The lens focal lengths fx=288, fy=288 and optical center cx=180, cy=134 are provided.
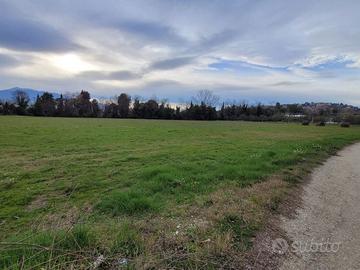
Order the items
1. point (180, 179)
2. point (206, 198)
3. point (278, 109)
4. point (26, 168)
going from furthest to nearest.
→ point (278, 109) < point (26, 168) < point (180, 179) < point (206, 198)

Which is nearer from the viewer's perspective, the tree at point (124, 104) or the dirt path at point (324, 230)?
the dirt path at point (324, 230)

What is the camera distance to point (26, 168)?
1145cm

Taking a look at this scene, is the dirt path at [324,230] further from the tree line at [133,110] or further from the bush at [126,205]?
the tree line at [133,110]

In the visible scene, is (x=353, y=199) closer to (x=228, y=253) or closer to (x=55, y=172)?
(x=228, y=253)

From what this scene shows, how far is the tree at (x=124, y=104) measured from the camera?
349 ft

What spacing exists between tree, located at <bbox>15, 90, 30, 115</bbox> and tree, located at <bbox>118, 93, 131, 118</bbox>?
31765 millimetres

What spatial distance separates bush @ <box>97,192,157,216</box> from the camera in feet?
20.1

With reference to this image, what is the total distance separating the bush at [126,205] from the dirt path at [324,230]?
9.18ft

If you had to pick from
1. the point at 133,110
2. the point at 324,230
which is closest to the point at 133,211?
the point at 324,230

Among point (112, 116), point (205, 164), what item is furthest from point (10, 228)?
point (112, 116)

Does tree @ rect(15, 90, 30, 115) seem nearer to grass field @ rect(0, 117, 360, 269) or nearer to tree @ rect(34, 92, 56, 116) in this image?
tree @ rect(34, 92, 56, 116)

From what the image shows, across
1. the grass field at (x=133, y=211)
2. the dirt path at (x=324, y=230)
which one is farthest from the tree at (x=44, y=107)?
the dirt path at (x=324, y=230)

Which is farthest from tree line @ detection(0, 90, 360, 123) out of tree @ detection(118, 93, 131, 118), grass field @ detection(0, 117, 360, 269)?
grass field @ detection(0, 117, 360, 269)

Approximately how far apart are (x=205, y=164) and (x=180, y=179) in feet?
10.7
